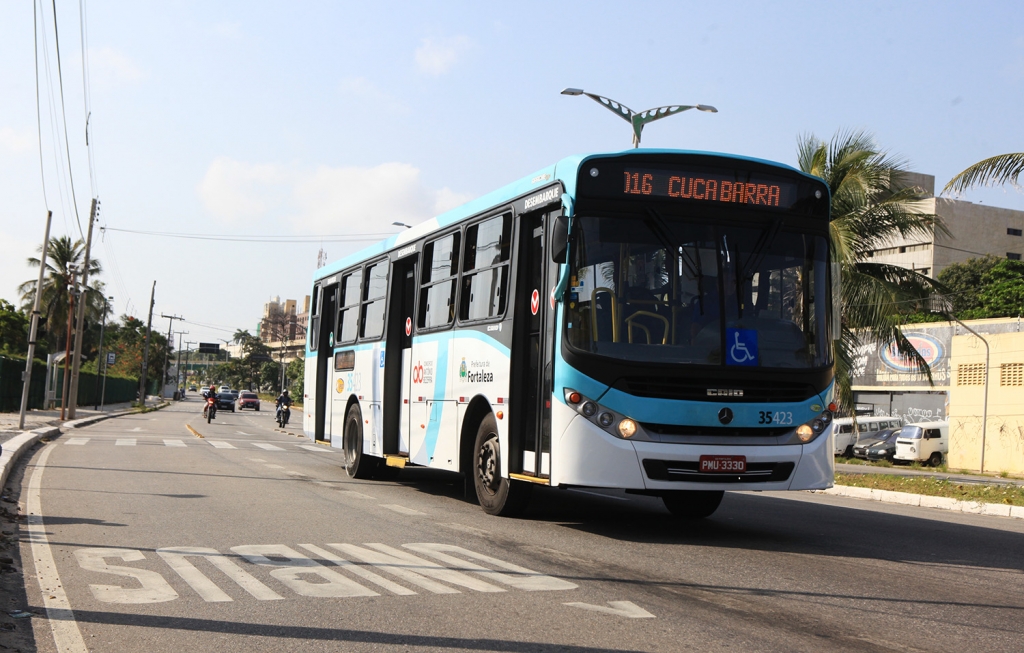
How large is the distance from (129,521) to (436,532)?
3113mm

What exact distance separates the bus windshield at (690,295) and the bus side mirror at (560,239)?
18 cm

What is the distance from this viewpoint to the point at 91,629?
231 inches

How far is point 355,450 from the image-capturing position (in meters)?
16.6

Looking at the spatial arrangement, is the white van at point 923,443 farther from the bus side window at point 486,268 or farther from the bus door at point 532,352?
the bus door at point 532,352

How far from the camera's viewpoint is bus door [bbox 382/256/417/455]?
47.3ft

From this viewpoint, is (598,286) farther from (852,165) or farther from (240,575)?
(852,165)

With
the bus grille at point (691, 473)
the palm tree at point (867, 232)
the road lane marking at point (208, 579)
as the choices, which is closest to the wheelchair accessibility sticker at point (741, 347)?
the bus grille at point (691, 473)

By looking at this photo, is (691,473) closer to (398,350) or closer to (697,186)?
(697,186)

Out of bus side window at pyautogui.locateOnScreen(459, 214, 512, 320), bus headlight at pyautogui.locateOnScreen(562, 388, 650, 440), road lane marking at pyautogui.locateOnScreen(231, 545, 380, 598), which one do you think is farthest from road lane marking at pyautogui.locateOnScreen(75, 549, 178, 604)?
bus side window at pyautogui.locateOnScreen(459, 214, 512, 320)

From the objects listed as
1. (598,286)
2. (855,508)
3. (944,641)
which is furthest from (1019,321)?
(944,641)

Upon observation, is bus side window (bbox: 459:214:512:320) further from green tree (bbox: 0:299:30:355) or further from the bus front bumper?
green tree (bbox: 0:299:30:355)

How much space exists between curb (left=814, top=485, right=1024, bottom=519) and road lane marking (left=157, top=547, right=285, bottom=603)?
33.6 feet

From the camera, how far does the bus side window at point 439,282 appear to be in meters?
12.8

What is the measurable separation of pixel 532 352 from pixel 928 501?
901 cm
